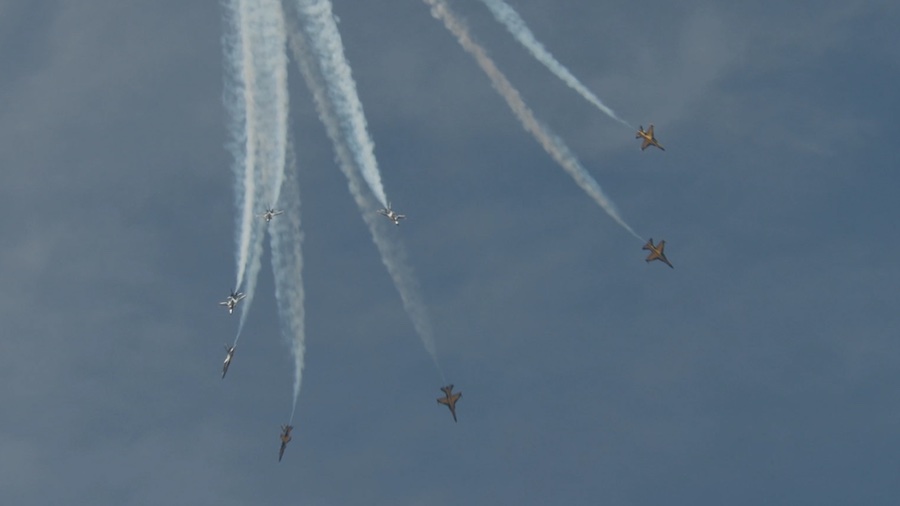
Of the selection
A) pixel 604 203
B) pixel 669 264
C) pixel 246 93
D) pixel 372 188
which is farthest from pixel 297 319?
pixel 669 264

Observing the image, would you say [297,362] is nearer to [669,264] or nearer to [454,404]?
[454,404]

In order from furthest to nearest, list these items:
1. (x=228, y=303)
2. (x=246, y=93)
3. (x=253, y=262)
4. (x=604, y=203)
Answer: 1. (x=228, y=303)
2. (x=604, y=203)
3. (x=253, y=262)
4. (x=246, y=93)

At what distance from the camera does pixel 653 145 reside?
327 feet

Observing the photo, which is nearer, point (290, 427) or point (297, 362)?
point (297, 362)

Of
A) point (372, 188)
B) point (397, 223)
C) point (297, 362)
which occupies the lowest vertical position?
point (297, 362)

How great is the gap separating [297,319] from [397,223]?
1335cm

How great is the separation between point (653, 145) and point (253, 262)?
31.0 metres

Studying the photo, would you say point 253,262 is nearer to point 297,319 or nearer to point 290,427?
point 297,319

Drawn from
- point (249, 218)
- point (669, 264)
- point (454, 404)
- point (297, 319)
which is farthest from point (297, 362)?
point (669, 264)

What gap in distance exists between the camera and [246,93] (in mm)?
78250

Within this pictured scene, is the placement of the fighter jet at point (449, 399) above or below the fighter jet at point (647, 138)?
below

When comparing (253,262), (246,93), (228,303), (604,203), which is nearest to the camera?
(246,93)

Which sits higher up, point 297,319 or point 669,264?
point 669,264

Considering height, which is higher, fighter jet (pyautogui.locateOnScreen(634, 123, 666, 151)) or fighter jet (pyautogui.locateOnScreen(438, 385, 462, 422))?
fighter jet (pyautogui.locateOnScreen(634, 123, 666, 151))
